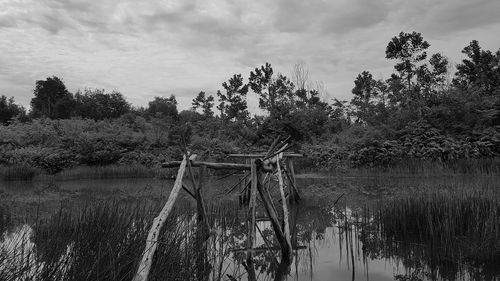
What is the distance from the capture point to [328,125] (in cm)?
3584

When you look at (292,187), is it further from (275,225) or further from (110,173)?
(110,173)

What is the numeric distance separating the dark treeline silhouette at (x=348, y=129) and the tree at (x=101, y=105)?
629 centimetres

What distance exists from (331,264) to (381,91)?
31.3 metres

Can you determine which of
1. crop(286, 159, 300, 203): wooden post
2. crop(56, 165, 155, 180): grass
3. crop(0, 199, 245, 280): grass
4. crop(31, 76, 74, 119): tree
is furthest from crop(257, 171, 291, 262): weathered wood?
crop(31, 76, 74, 119): tree

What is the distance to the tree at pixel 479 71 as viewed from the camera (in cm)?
3132

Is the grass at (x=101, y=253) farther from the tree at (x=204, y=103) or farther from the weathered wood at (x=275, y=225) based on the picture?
the tree at (x=204, y=103)

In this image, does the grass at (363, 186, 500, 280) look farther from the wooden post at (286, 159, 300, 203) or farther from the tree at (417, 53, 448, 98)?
the tree at (417, 53, 448, 98)

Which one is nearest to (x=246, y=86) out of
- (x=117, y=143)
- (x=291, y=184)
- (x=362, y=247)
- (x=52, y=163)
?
(x=117, y=143)

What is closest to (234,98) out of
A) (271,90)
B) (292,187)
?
(271,90)

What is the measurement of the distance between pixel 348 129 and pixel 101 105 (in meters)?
29.1

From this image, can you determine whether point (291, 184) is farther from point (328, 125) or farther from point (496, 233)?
point (328, 125)

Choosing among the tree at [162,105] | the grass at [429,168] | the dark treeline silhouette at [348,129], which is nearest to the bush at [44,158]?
the dark treeline silhouette at [348,129]

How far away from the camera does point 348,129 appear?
32500 mm

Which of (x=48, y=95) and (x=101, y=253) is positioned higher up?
(x=48, y=95)
